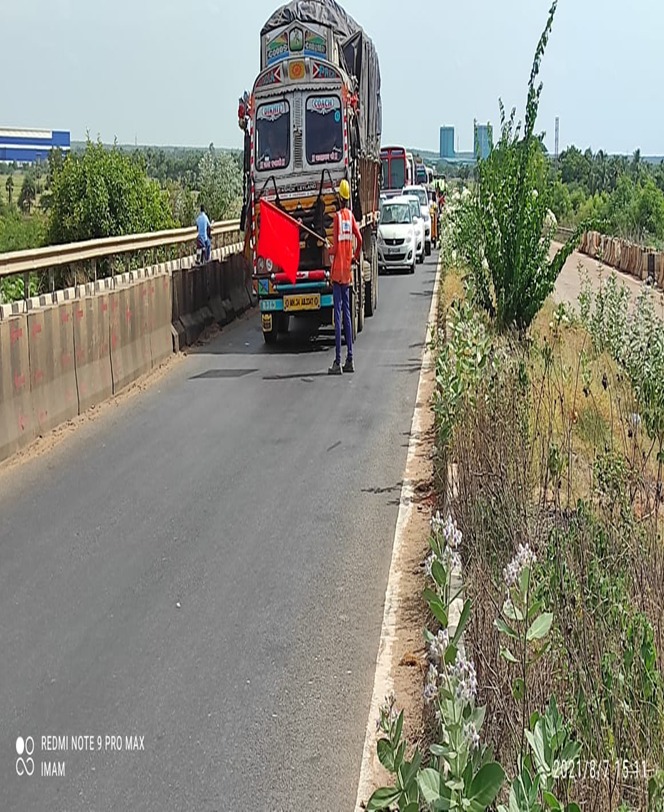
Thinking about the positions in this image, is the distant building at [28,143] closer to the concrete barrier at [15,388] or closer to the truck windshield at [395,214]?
the truck windshield at [395,214]

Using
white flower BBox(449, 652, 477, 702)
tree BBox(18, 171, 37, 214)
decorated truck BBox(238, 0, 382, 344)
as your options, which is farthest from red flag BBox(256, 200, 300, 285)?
tree BBox(18, 171, 37, 214)

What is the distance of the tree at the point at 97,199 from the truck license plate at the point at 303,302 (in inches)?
799

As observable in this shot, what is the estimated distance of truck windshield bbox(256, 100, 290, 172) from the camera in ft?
61.7

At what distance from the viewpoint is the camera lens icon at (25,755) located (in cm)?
516

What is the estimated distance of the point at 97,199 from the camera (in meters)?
38.2

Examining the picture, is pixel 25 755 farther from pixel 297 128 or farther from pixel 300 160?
pixel 297 128

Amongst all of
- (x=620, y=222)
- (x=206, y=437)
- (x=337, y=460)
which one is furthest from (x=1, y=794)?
(x=620, y=222)

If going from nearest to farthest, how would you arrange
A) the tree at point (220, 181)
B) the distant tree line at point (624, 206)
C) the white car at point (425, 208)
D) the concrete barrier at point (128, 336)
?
the concrete barrier at point (128, 336)
the white car at point (425, 208)
the tree at point (220, 181)
the distant tree line at point (624, 206)

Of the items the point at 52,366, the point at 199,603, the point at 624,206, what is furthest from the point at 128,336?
the point at 624,206

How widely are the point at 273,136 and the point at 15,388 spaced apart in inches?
362

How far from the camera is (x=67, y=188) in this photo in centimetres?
3866

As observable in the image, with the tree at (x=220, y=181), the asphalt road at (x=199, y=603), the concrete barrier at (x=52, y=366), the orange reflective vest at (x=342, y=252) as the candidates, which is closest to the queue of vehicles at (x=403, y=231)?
the tree at (x=220, y=181)

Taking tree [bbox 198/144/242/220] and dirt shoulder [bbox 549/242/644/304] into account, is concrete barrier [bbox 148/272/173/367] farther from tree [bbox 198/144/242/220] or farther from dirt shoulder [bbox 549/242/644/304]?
tree [bbox 198/144/242/220]

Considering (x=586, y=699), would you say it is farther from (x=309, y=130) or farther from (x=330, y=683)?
(x=309, y=130)
